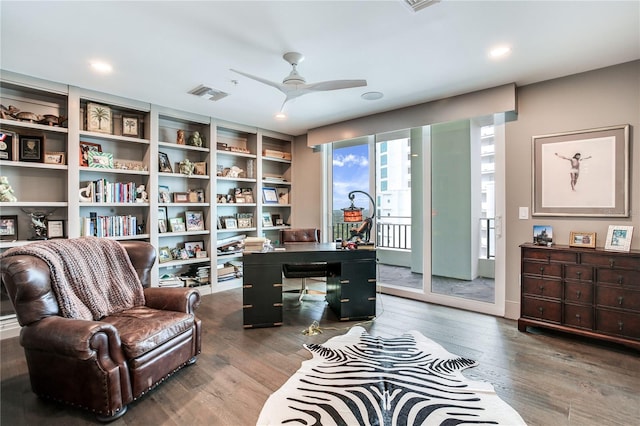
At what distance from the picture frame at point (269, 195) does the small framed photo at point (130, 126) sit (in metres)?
2.17

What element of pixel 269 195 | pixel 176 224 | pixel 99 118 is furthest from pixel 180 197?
pixel 269 195

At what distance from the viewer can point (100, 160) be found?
374cm

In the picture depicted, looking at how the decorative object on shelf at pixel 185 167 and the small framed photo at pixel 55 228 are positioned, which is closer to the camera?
the small framed photo at pixel 55 228

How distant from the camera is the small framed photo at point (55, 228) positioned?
3387 mm

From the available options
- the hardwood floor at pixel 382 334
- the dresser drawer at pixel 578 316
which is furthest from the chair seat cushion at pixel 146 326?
the dresser drawer at pixel 578 316

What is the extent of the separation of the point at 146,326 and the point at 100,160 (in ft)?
8.38

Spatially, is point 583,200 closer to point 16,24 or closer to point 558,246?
point 558,246

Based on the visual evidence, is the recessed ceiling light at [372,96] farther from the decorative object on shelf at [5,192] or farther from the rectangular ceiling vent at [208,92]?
the decorative object on shelf at [5,192]

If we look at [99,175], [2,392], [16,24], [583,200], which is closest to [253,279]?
[2,392]

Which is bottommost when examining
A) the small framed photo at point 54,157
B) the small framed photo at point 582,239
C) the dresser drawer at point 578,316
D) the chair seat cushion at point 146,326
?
the dresser drawer at point 578,316

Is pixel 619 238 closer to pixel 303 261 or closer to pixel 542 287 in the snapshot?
pixel 542 287

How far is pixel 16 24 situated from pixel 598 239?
17.0 feet

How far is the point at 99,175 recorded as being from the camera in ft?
12.9

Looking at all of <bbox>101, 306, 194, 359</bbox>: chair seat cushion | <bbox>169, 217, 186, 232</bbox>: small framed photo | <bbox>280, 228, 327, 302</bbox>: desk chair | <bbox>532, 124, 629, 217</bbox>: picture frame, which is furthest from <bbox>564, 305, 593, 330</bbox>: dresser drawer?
<bbox>169, 217, 186, 232</bbox>: small framed photo
